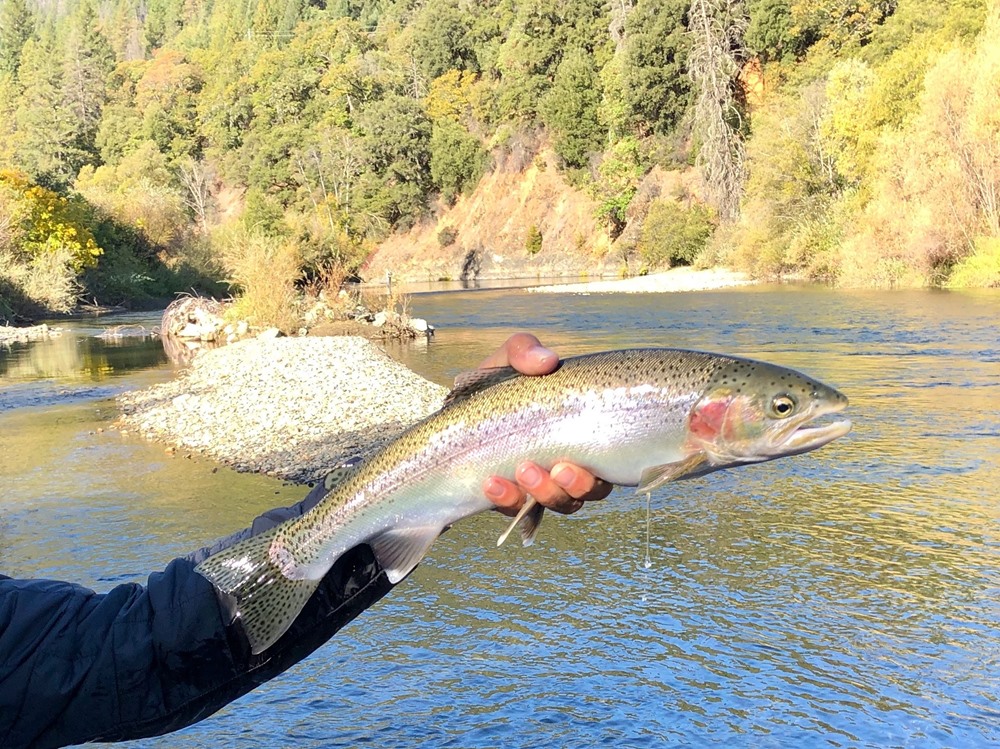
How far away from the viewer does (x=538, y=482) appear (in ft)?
8.59

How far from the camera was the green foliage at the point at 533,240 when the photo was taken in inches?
3150

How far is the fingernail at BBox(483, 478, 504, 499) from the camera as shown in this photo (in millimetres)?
2670

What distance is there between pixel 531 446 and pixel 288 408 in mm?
12764

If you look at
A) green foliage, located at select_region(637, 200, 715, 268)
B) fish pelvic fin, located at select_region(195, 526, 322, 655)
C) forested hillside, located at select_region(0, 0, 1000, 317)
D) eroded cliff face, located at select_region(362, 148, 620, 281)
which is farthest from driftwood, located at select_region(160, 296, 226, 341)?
eroded cliff face, located at select_region(362, 148, 620, 281)

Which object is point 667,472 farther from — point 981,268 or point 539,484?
point 981,268

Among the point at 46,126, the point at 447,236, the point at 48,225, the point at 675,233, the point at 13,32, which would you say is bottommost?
the point at 675,233

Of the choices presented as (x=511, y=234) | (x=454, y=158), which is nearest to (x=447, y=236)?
(x=511, y=234)

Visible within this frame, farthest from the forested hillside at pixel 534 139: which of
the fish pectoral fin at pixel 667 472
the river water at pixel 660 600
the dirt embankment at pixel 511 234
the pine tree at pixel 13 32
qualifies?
the pine tree at pixel 13 32

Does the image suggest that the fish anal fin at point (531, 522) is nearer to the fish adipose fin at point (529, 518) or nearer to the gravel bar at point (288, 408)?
the fish adipose fin at point (529, 518)

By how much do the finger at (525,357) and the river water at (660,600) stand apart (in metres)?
3.23

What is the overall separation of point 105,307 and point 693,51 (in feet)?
142

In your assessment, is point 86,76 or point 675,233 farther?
point 86,76

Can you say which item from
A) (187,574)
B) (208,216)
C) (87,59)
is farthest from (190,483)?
(87,59)

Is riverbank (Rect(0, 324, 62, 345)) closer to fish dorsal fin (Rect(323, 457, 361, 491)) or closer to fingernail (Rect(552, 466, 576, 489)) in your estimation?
fish dorsal fin (Rect(323, 457, 361, 491))
